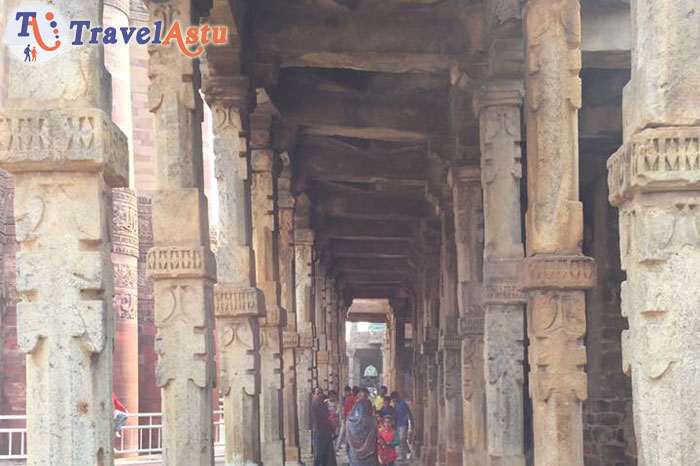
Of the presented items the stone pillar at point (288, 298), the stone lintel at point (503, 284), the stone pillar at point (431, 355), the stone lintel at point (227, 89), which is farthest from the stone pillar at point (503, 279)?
the stone pillar at point (431, 355)

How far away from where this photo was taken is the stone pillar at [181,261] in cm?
770

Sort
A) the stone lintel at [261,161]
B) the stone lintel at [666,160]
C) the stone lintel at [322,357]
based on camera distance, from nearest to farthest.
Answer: the stone lintel at [666,160]
the stone lintel at [261,161]
the stone lintel at [322,357]

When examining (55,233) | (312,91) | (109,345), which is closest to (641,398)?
(109,345)

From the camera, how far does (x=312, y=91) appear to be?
47.8 feet

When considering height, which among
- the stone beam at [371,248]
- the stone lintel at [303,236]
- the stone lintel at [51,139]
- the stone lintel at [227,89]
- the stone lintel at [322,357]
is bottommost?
the stone lintel at [322,357]

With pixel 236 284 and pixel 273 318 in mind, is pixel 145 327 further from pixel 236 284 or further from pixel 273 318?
pixel 236 284

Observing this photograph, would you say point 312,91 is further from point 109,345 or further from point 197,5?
A: point 109,345

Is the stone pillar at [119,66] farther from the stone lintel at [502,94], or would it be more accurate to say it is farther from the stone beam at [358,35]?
the stone lintel at [502,94]

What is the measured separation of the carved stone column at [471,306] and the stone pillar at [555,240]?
391 centimetres

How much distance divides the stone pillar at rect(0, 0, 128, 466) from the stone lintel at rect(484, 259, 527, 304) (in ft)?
17.6

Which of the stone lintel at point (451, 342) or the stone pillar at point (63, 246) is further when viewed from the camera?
the stone lintel at point (451, 342)

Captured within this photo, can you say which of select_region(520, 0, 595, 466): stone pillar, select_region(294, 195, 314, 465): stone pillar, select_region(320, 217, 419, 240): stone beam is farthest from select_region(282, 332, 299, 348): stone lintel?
select_region(520, 0, 595, 466): stone pillar

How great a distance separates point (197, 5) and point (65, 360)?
4.55m

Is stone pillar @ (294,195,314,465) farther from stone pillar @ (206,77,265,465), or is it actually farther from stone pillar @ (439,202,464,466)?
stone pillar @ (206,77,265,465)
